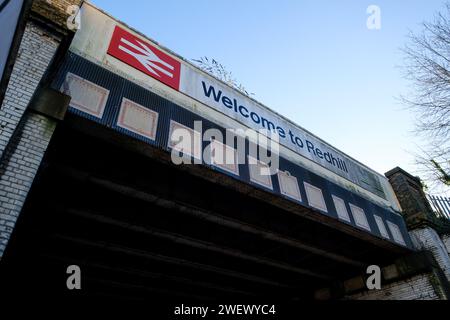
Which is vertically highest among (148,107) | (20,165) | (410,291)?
(148,107)

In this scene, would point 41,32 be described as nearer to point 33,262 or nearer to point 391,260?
point 33,262

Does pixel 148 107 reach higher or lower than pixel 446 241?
higher

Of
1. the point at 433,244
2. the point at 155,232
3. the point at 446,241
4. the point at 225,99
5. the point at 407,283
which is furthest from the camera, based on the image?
the point at 446,241

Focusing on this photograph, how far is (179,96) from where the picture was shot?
25.3 ft

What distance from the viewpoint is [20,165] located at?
15.0 feet

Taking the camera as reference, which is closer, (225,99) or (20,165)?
(20,165)

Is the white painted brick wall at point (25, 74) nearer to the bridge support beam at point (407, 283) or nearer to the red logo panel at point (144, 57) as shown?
the red logo panel at point (144, 57)

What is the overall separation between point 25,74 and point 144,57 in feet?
10.0

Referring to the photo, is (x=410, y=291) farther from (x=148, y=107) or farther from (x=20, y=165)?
(x=20, y=165)

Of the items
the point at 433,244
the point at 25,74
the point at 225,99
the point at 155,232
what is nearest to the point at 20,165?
the point at 25,74

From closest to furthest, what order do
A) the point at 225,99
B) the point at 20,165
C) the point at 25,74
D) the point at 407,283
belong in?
the point at 20,165 < the point at 25,74 < the point at 225,99 < the point at 407,283

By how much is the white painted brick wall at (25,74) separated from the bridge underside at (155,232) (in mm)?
819

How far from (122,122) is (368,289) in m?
11.4

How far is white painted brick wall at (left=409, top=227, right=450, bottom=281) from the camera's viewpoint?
11.2 metres
